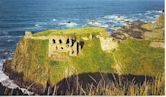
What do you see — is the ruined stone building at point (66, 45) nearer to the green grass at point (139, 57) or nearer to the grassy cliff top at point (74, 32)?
the grassy cliff top at point (74, 32)

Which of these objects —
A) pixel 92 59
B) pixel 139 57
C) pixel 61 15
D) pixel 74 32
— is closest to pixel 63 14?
pixel 61 15

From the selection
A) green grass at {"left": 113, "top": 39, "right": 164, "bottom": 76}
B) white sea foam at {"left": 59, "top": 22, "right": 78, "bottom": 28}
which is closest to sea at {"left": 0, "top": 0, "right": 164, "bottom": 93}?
white sea foam at {"left": 59, "top": 22, "right": 78, "bottom": 28}

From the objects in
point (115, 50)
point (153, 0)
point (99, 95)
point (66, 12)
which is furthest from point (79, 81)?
point (153, 0)

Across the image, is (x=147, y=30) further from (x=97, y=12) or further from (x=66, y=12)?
(x=66, y=12)

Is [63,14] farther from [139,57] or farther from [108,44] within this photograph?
[139,57]

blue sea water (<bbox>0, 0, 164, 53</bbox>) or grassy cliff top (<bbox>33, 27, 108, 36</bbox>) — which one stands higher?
blue sea water (<bbox>0, 0, 164, 53</bbox>)

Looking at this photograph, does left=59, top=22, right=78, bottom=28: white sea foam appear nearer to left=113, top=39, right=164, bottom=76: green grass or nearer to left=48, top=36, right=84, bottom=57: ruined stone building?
left=48, top=36, right=84, bottom=57: ruined stone building
